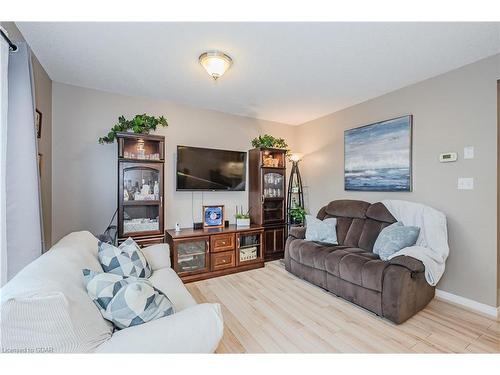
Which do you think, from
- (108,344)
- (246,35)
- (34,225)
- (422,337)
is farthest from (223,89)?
(422,337)

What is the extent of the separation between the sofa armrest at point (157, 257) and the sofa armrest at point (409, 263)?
7.36 ft

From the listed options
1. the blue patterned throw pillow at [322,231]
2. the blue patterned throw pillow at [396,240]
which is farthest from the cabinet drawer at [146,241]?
the blue patterned throw pillow at [396,240]

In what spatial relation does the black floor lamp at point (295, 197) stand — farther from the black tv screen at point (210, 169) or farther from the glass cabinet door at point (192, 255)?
the glass cabinet door at point (192, 255)

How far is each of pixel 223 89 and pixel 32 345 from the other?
287 cm

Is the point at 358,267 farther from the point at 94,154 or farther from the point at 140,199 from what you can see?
the point at 94,154

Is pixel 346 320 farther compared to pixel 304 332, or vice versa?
pixel 346 320

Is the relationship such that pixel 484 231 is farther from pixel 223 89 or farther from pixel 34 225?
pixel 34 225

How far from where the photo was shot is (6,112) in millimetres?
1409

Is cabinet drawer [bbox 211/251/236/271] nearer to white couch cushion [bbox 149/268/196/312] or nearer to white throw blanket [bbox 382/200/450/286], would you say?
white couch cushion [bbox 149/268/196/312]

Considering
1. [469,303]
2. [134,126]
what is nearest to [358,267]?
[469,303]

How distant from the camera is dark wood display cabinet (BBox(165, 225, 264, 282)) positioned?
302 cm

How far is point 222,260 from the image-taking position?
3.26 metres

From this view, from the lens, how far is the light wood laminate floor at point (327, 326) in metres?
1.76

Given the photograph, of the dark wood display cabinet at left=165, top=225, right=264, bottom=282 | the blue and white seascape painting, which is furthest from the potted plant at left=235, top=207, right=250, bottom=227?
the blue and white seascape painting
